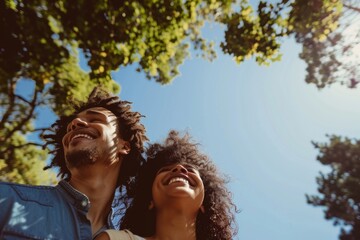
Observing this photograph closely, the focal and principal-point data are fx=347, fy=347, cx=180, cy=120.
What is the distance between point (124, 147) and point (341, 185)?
38.5 ft

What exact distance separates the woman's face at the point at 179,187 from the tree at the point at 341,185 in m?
11.0

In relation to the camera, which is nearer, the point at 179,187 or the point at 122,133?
the point at 179,187

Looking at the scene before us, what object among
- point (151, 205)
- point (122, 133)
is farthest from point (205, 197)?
point (122, 133)

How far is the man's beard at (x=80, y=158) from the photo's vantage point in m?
3.75

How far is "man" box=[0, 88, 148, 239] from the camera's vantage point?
2.77 meters

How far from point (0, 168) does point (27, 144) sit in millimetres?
1157

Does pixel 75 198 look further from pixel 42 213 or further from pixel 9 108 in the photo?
pixel 9 108

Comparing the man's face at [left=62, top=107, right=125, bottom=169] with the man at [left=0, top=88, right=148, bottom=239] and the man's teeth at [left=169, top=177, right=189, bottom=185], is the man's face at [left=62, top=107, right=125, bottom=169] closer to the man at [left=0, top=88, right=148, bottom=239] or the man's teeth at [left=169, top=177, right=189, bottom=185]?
the man at [left=0, top=88, right=148, bottom=239]

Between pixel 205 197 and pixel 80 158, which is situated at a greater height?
pixel 205 197

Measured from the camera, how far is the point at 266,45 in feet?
28.5

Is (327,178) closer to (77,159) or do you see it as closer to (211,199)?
(211,199)

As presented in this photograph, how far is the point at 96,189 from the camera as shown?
12.5ft

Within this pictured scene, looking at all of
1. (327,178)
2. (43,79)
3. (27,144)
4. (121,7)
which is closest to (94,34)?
(121,7)

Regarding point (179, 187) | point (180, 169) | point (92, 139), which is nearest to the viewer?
point (179, 187)
